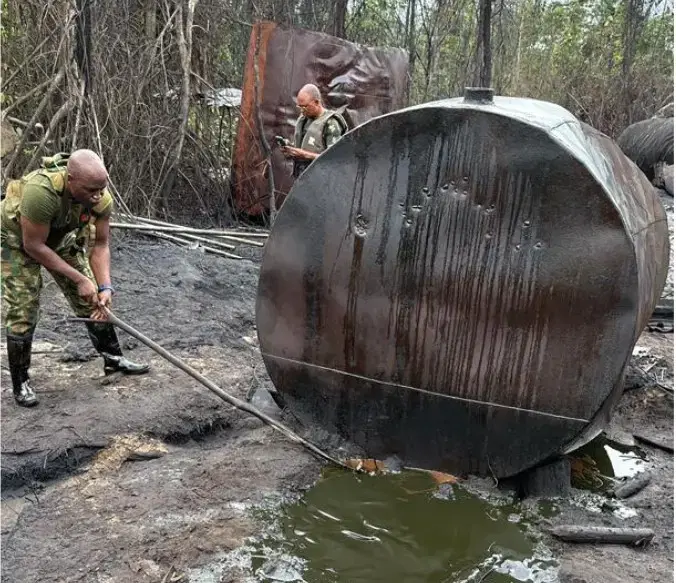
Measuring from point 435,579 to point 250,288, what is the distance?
4.37m

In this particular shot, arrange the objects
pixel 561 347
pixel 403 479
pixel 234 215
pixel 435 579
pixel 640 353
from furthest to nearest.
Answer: pixel 234 215, pixel 640 353, pixel 403 479, pixel 561 347, pixel 435 579

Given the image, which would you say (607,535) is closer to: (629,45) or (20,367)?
(20,367)

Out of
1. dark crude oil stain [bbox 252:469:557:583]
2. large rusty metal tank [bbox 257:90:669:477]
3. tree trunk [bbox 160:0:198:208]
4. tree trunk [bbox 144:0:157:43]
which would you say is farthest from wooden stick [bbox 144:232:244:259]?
dark crude oil stain [bbox 252:469:557:583]

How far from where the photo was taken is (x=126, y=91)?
827 cm

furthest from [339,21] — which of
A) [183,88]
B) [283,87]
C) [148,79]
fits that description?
[148,79]

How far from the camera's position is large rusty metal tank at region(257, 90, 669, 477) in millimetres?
3158

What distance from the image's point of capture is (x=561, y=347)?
3258 mm

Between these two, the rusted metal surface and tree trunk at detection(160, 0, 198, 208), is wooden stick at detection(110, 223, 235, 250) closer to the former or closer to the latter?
tree trunk at detection(160, 0, 198, 208)

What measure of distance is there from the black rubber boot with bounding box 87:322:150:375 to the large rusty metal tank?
4.06ft

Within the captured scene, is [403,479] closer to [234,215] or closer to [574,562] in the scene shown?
[574,562]

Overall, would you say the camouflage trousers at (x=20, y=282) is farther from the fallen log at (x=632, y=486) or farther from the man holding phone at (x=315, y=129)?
the fallen log at (x=632, y=486)

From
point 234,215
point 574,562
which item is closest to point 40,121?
point 234,215

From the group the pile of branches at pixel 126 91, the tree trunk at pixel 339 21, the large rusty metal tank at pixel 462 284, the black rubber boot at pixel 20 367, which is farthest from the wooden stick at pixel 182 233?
the tree trunk at pixel 339 21

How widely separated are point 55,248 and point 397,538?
2.68 m
